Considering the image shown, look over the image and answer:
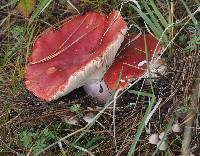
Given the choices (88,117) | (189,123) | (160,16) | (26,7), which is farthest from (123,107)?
(26,7)

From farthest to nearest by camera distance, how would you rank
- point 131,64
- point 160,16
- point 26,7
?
point 26,7 < point 160,16 < point 131,64

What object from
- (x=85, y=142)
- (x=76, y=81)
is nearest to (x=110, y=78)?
(x=76, y=81)

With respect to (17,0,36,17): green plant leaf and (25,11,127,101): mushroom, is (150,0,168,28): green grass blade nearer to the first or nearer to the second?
(25,11,127,101): mushroom

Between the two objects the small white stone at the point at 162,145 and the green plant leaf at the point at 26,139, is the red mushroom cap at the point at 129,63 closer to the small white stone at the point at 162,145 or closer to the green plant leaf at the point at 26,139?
the small white stone at the point at 162,145

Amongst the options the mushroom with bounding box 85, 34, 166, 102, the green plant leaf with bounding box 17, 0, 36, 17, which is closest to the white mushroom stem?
the mushroom with bounding box 85, 34, 166, 102

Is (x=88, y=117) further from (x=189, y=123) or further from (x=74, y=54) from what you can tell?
(x=189, y=123)
